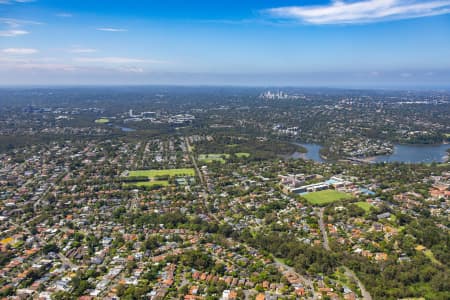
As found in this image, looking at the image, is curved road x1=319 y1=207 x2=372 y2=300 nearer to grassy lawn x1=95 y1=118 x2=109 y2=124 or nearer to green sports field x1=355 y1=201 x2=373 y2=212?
green sports field x1=355 y1=201 x2=373 y2=212

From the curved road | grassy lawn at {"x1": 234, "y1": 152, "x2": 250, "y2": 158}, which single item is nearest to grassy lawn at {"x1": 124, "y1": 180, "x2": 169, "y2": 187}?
grassy lawn at {"x1": 234, "y1": 152, "x2": 250, "y2": 158}

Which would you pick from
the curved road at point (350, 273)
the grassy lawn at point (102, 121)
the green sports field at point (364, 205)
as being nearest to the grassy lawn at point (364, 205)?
the green sports field at point (364, 205)

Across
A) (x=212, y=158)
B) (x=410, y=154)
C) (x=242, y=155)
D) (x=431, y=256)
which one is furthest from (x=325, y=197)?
(x=410, y=154)

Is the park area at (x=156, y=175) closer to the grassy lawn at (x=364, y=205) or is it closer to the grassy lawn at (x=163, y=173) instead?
the grassy lawn at (x=163, y=173)

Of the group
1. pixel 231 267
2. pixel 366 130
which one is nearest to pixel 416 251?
pixel 231 267

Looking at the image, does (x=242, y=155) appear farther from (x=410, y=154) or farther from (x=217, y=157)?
(x=410, y=154)

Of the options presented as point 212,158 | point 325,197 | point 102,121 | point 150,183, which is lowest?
point 150,183
